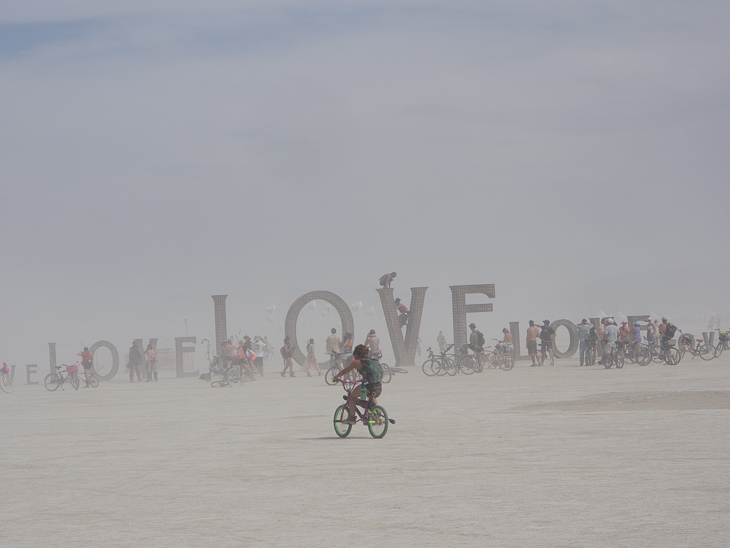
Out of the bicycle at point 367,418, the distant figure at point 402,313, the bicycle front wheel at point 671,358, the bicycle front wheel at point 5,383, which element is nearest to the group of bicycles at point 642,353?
the bicycle front wheel at point 671,358

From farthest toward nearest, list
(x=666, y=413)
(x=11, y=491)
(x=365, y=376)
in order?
(x=666, y=413)
(x=365, y=376)
(x=11, y=491)

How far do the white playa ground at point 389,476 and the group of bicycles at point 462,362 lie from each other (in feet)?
38.8

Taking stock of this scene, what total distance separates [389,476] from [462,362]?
22.3 metres

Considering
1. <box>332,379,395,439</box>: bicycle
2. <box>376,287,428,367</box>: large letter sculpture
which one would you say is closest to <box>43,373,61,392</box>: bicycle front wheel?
<box>376,287,428,367</box>: large letter sculpture

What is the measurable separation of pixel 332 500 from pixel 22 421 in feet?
40.8

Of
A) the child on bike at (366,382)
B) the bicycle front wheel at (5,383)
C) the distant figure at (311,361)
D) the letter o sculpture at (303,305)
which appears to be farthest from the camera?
the letter o sculpture at (303,305)

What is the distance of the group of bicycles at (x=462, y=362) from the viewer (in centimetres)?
3147

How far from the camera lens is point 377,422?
44.3 feet

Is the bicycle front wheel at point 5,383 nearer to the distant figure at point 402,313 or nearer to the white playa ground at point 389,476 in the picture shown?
the distant figure at point 402,313

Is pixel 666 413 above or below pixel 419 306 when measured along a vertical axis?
below

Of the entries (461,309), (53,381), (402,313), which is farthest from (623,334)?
(53,381)

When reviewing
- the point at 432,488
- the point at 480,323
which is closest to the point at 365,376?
the point at 432,488

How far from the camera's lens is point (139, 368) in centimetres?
3806

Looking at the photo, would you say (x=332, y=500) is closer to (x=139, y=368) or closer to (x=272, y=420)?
(x=272, y=420)
